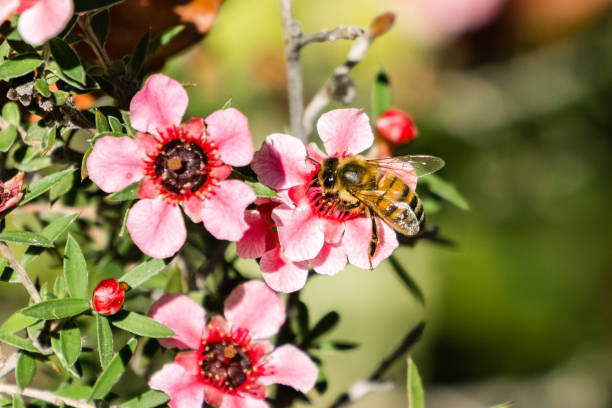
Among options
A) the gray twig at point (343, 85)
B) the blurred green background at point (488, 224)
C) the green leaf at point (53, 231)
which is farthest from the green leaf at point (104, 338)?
the blurred green background at point (488, 224)

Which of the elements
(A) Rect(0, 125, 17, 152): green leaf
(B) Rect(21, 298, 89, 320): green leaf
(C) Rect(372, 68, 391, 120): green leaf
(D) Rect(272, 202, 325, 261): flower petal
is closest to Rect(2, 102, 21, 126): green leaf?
(A) Rect(0, 125, 17, 152): green leaf

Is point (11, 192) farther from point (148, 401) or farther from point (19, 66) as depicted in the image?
point (148, 401)

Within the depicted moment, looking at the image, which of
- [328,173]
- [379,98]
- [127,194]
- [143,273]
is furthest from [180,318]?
[379,98]

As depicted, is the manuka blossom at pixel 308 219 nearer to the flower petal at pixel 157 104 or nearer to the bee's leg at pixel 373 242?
the bee's leg at pixel 373 242

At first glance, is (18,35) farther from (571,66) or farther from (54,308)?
(571,66)

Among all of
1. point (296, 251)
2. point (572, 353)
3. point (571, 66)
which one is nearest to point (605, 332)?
point (572, 353)

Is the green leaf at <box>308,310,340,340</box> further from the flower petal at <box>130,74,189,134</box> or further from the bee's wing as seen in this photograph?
the flower petal at <box>130,74,189,134</box>
